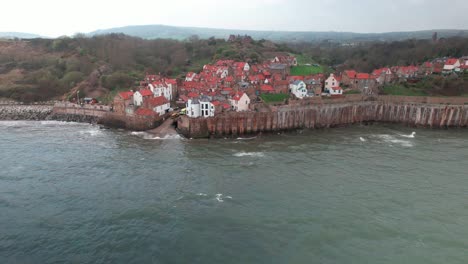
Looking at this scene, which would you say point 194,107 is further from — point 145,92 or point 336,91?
point 336,91

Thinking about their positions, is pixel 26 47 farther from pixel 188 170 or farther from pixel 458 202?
pixel 458 202

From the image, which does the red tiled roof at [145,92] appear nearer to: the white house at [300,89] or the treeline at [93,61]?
the treeline at [93,61]

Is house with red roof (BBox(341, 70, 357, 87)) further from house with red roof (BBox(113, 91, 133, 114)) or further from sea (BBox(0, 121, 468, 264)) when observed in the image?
house with red roof (BBox(113, 91, 133, 114))

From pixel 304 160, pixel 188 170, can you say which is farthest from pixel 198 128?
pixel 304 160

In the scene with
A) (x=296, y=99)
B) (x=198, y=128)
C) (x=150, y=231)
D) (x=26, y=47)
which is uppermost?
(x=26, y=47)

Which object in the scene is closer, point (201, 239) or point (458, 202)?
point (201, 239)

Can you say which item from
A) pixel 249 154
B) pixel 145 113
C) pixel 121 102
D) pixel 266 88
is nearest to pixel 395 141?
pixel 249 154

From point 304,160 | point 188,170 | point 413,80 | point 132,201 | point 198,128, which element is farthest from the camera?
point 413,80
